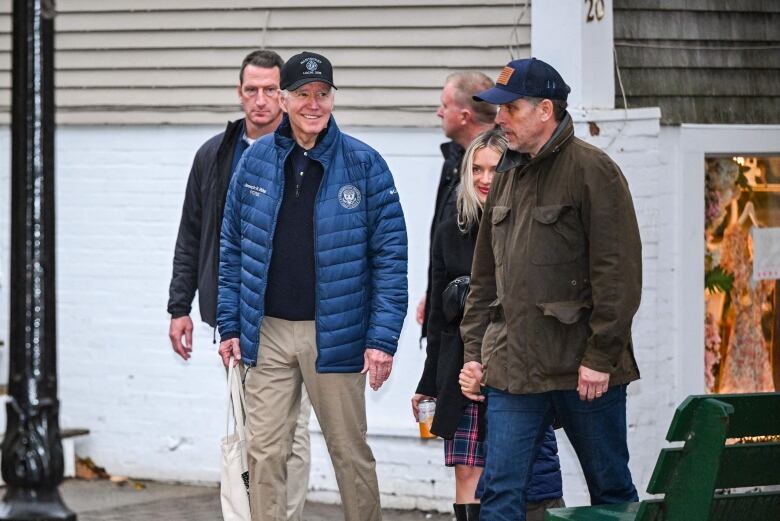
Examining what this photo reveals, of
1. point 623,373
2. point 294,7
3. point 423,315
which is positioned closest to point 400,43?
point 294,7

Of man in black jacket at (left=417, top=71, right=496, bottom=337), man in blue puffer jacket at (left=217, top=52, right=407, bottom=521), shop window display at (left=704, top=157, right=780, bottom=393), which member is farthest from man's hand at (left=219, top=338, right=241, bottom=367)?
shop window display at (left=704, top=157, right=780, bottom=393)

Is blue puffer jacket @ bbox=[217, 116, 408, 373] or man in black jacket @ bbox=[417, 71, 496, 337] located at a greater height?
man in black jacket @ bbox=[417, 71, 496, 337]

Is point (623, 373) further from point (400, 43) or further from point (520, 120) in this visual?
point (400, 43)

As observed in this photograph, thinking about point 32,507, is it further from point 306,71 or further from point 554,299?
point 306,71

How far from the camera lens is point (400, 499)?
25.9 ft

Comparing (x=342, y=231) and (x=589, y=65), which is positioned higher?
(x=589, y=65)

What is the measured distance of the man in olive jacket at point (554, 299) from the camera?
5137mm

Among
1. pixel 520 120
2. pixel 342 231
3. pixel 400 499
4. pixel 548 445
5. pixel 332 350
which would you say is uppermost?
pixel 520 120

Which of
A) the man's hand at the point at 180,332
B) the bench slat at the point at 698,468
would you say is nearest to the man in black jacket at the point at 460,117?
the man's hand at the point at 180,332

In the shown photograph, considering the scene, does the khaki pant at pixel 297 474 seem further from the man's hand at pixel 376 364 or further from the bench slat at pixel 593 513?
the bench slat at pixel 593 513

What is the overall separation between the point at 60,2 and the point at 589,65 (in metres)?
3.13

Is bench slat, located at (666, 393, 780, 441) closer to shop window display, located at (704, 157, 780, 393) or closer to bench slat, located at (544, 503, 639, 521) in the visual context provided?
bench slat, located at (544, 503, 639, 521)

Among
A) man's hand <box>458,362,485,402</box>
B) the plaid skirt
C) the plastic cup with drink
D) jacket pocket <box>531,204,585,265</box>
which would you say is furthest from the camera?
the plastic cup with drink

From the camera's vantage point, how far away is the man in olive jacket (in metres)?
5.14
